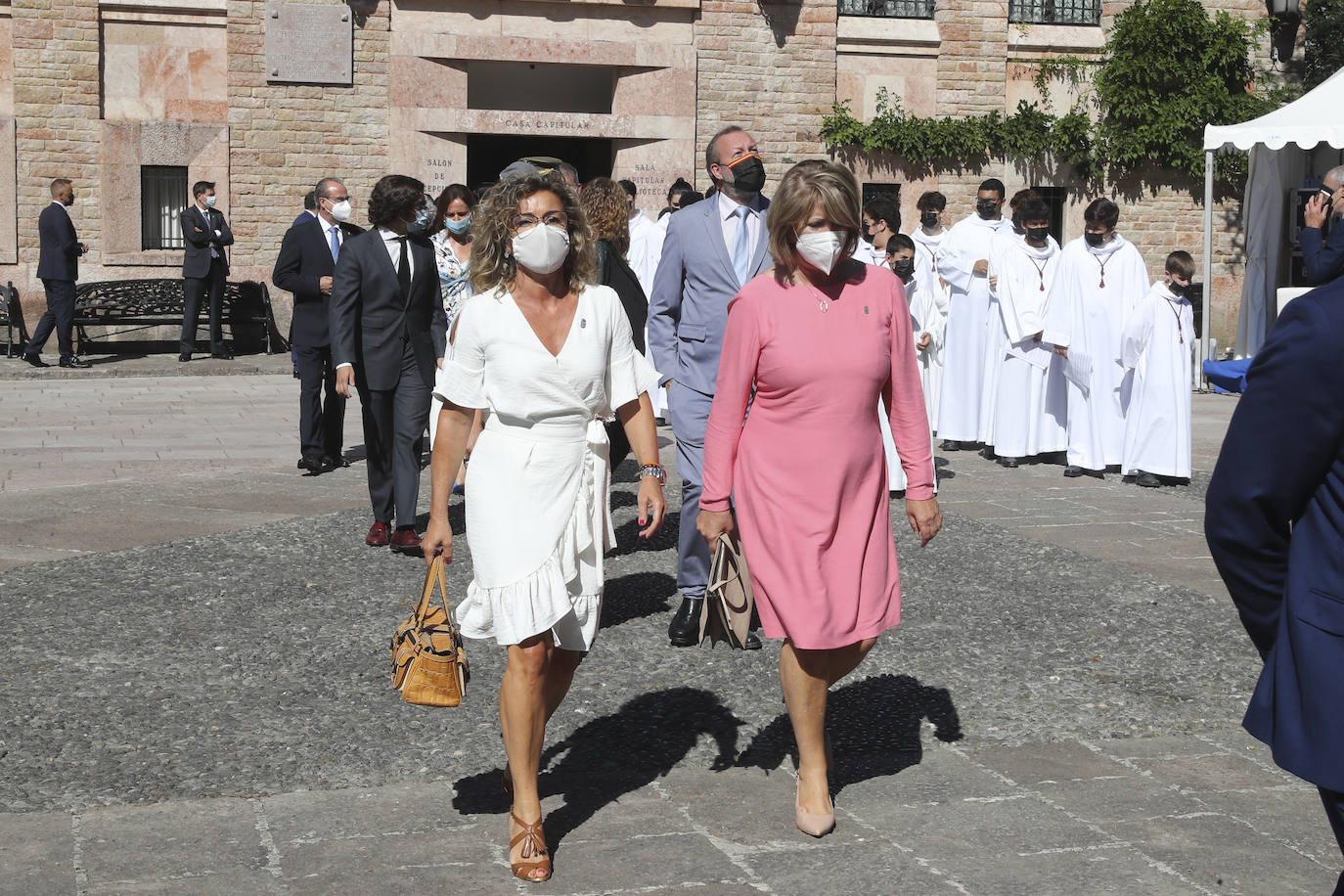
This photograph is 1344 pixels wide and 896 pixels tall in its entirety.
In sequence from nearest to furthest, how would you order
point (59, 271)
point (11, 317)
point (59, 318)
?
point (59, 271) < point (59, 318) < point (11, 317)

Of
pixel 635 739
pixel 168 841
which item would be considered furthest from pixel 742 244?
pixel 168 841

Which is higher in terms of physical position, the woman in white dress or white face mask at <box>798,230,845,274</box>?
white face mask at <box>798,230,845,274</box>

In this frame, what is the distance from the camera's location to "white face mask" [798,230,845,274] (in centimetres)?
440

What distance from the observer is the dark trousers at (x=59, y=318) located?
1883 centimetres

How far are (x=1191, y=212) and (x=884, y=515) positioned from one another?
69.3 feet

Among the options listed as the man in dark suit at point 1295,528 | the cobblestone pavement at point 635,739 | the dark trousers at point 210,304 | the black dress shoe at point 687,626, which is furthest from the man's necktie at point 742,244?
the dark trousers at point 210,304

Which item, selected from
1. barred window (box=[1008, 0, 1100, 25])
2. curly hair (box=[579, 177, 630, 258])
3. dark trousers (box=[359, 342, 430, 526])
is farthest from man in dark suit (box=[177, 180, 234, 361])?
curly hair (box=[579, 177, 630, 258])

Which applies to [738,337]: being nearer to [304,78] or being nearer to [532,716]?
[532,716]

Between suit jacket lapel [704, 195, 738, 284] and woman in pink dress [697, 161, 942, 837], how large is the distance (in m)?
2.04

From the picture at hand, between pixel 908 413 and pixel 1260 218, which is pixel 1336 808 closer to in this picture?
pixel 908 413

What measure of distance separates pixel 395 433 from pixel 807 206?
174 inches

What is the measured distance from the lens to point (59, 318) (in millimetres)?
19031

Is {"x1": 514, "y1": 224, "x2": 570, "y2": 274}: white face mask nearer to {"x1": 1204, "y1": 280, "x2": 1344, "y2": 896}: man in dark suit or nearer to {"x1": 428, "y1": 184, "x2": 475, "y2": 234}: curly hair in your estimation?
{"x1": 1204, "y1": 280, "x2": 1344, "y2": 896}: man in dark suit

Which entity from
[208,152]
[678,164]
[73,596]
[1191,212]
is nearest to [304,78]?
[208,152]
